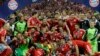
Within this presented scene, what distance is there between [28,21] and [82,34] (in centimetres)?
186

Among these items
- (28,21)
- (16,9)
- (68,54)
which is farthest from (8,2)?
(68,54)

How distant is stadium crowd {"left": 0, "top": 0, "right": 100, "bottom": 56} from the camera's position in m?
13.8

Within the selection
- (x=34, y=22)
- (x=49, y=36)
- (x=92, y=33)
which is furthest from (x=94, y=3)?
(x=49, y=36)

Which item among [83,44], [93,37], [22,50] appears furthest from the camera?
[93,37]

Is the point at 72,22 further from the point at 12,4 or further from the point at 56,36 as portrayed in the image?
the point at 12,4

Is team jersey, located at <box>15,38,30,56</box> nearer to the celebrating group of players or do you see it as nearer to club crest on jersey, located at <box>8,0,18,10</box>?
the celebrating group of players

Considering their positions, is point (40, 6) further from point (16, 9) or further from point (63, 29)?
point (63, 29)

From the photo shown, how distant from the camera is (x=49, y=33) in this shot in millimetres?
14484

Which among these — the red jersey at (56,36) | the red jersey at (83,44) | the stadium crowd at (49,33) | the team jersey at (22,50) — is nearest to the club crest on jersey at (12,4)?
the stadium crowd at (49,33)

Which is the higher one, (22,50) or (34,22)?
(34,22)

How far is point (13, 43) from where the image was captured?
46.6ft

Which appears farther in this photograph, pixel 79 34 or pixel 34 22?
pixel 34 22

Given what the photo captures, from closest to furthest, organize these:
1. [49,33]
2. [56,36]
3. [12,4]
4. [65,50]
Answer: [65,50]
[56,36]
[49,33]
[12,4]

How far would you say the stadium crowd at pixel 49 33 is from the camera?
13.8 meters
